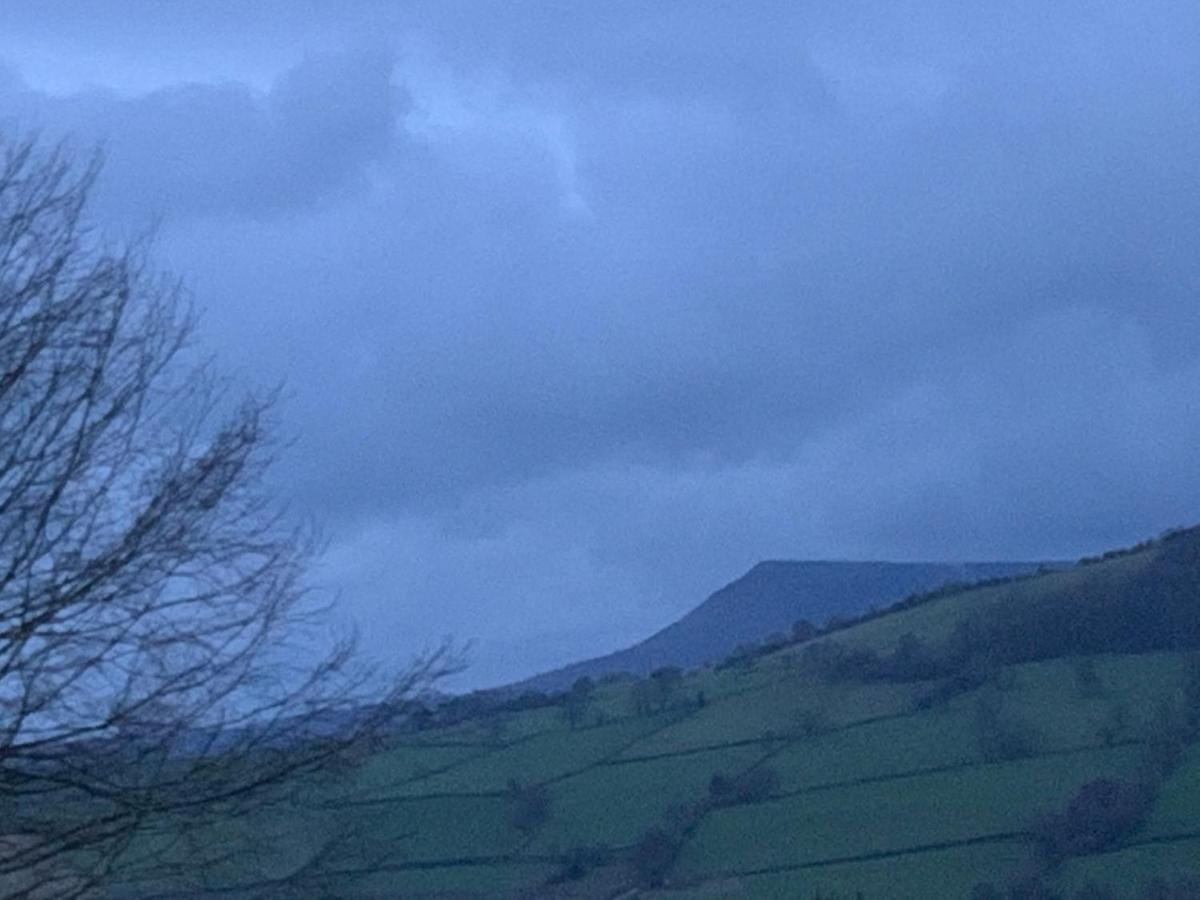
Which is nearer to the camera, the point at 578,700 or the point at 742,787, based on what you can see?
the point at 742,787

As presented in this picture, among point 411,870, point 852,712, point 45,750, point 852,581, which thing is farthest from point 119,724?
point 852,581

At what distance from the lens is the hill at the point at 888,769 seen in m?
35.5

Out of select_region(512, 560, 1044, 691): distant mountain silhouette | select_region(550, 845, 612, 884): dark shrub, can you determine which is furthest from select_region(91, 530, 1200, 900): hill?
select_region(512, 560, 1044, 691): distant mountain silhouette

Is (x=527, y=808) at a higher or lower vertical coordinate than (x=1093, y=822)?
higher

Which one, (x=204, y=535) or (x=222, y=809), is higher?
(x=204, y=535)

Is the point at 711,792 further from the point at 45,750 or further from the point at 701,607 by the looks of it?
the point at 701,607

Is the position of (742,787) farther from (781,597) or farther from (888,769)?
(781,597)

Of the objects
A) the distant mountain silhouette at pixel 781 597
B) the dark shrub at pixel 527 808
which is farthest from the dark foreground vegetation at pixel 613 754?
the distant mountain silhouette at pixel 781 597

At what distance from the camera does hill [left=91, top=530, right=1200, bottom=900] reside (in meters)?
35.5

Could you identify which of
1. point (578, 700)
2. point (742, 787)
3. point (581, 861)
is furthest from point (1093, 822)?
point (578, 700)

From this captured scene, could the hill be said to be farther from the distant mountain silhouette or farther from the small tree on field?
the distant mountain silhouette

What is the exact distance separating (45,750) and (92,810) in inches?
13.9

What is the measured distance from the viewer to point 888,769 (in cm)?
4281

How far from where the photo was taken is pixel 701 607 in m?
100
